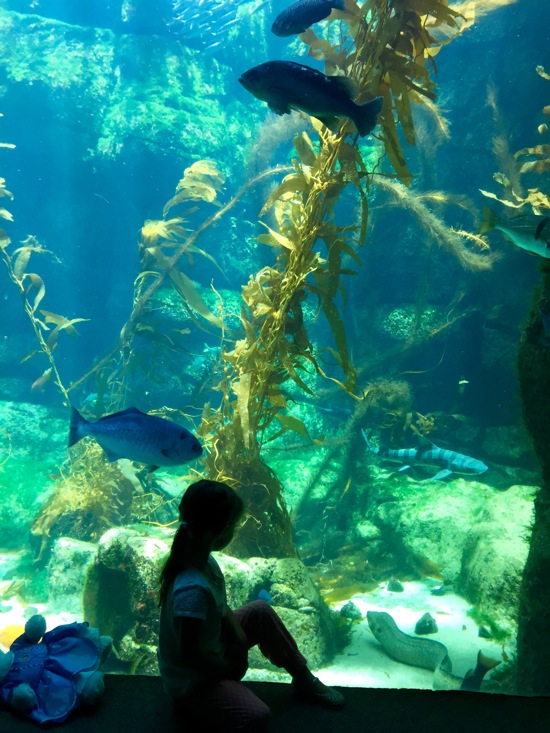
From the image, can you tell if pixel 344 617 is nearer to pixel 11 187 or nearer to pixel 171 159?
pixel 171 159

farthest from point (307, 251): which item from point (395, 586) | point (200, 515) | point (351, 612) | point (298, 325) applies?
point (395, 586)

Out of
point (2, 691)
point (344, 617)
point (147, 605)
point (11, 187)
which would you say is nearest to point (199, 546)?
point (2, 691)

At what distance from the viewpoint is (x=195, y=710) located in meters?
1.86

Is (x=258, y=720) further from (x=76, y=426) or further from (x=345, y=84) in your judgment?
(x=345, y=84)

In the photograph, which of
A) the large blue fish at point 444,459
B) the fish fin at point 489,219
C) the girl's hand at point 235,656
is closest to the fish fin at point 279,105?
the fish fin at point 489,219

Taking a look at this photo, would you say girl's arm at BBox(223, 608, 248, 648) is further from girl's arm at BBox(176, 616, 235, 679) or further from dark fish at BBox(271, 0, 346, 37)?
dark fish at BBox(271, 0, 346, 37)

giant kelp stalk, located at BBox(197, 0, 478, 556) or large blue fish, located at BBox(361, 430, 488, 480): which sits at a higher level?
giant kelp stalk, located at BBox(197, 0, 478, 556)

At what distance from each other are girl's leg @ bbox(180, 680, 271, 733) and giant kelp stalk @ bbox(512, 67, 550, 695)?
1981 millimetres

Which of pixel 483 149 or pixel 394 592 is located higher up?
pixel 483 149

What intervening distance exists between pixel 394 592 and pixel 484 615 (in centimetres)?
127

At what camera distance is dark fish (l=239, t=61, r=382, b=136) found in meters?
2.55

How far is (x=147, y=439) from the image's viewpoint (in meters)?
2.87

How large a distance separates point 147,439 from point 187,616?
1.35 m

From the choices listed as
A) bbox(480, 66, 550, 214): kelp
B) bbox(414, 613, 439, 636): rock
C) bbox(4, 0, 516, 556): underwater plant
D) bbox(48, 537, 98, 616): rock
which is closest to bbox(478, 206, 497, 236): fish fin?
bbox(4, 0, 516, 556): underwater plant
